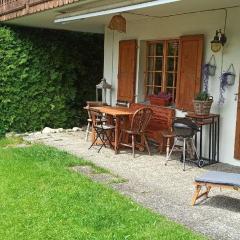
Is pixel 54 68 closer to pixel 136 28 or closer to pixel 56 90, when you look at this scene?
pixel 56 90

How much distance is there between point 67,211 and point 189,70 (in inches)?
167

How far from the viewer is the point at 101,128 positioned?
27.9 feet

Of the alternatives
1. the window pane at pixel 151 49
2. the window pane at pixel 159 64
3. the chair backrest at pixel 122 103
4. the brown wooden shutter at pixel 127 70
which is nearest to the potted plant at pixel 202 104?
the window pane at pixel 159 64

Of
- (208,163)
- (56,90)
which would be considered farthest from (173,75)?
(56,90)

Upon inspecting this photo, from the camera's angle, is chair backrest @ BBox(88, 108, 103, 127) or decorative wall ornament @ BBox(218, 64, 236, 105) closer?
decorative wall ornament @ BBox(218, 64, 236, 105)

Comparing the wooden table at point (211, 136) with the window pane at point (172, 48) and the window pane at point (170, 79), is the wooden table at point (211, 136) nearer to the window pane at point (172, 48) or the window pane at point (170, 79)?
the window pane at point (170, 79)

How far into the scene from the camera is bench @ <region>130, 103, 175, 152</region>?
28.4ft

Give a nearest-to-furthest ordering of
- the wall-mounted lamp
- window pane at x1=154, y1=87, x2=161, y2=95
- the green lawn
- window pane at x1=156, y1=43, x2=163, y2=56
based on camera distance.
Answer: the green lawn, the wall-mounted lamp, window pane at x1=156, y1=43, x2=163, y2=56, window pane at x1=154, y1=87, x2=161, y2=95

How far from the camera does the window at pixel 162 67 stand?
920 centimetres

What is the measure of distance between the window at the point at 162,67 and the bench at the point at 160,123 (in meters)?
0.50

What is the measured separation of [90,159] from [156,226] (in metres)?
3.44

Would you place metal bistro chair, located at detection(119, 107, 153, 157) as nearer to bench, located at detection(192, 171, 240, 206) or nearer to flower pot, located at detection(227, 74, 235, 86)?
flower pot, located at detection(227, 74, 235, 86)

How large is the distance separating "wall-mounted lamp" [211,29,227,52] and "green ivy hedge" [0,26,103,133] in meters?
4.98

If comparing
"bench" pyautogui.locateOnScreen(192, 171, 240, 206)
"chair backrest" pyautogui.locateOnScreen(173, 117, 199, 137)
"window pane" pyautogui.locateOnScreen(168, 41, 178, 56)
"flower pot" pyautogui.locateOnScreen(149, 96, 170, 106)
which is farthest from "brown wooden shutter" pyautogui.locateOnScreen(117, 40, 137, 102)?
"bench" pyautogui.locateOnScreen(192, 171, 240, 206)
